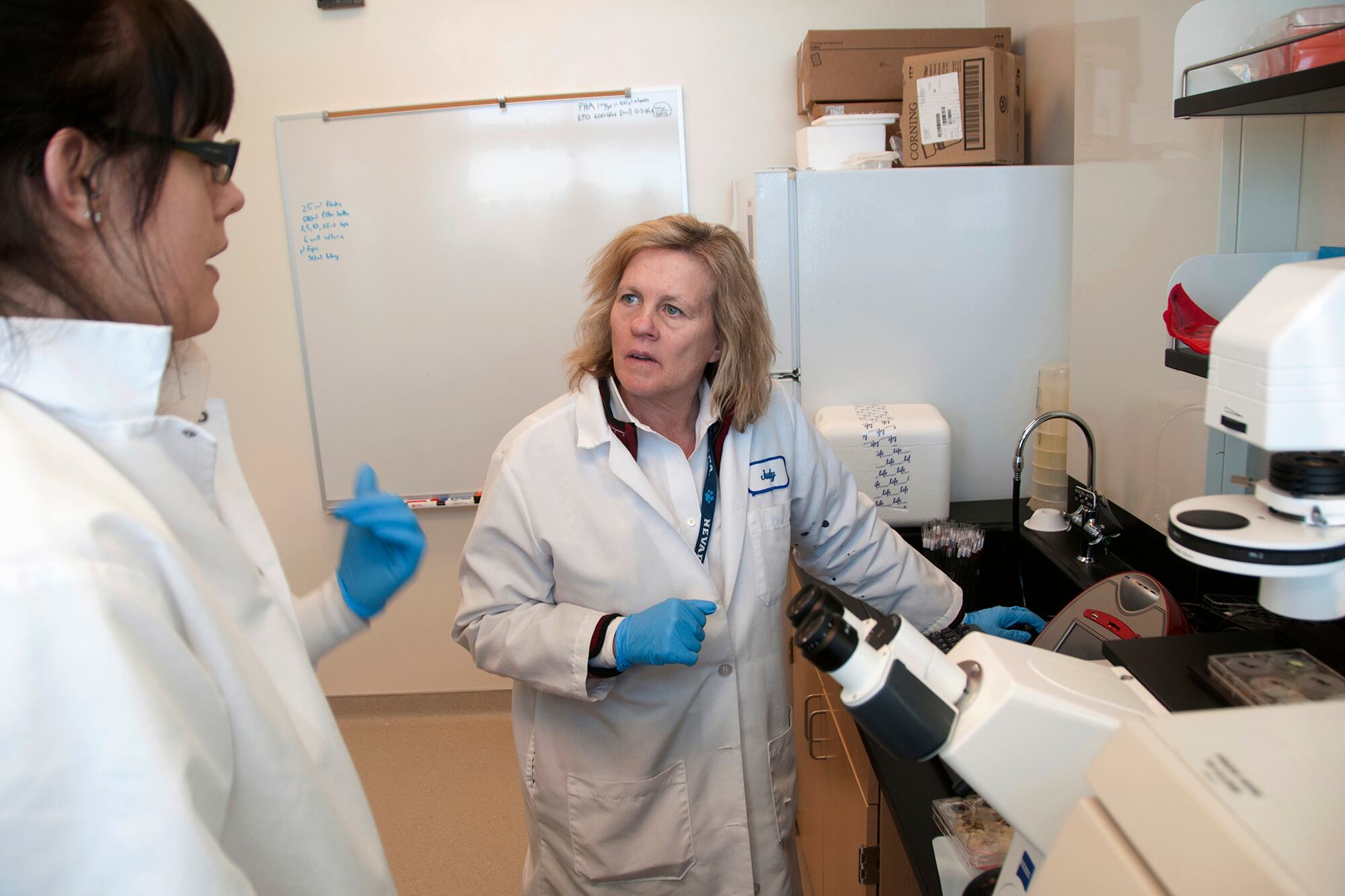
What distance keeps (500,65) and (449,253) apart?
624mm

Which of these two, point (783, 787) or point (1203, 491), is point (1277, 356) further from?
point (783, 787)

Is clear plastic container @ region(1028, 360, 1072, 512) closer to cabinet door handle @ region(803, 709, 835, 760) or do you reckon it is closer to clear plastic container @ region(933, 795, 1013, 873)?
cabinet door handle @ region(803, 709, 835, 760)

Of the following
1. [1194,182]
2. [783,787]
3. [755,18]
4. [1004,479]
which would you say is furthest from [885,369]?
[755,18]

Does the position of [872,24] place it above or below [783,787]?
above

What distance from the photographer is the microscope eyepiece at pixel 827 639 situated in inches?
25.9

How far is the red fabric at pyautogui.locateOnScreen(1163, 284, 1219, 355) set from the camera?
127 centimetres

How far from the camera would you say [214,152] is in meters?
0.72

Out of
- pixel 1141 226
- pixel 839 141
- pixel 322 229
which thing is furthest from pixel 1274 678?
pixel 322 229

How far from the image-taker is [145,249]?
680 mm

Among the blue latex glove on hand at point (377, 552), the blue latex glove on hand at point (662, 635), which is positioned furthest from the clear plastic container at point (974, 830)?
the blue latex glove on hand at point (377, 552)

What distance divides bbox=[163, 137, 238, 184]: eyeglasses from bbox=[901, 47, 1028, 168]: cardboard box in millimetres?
1800

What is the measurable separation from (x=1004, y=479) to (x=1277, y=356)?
1.67 metres

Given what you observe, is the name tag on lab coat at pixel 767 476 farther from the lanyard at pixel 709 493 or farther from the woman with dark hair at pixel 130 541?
the woman with dark hair at pixel 130 541

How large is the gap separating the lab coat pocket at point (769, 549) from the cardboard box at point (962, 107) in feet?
3.85
